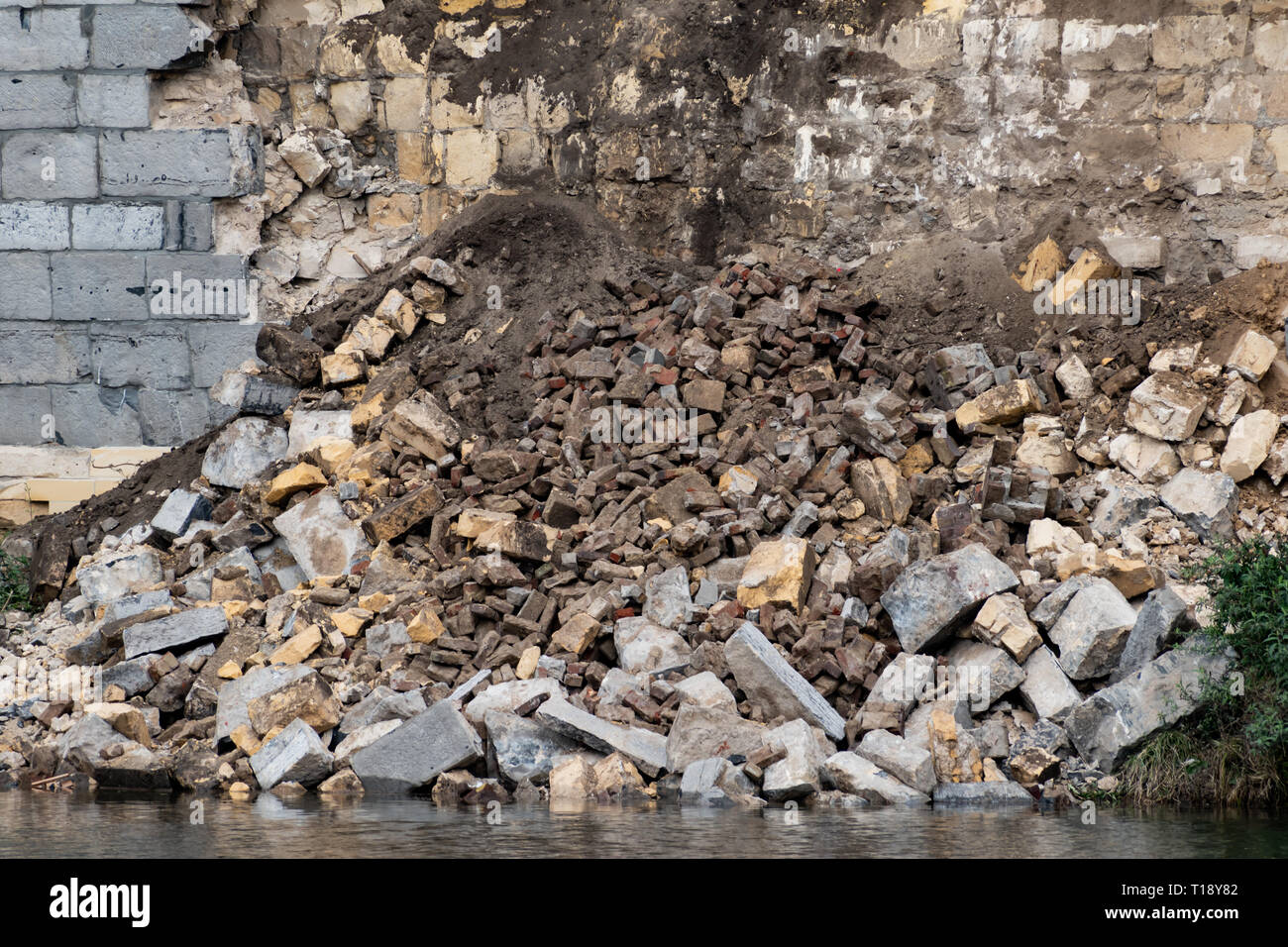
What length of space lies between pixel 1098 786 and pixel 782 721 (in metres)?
1.76

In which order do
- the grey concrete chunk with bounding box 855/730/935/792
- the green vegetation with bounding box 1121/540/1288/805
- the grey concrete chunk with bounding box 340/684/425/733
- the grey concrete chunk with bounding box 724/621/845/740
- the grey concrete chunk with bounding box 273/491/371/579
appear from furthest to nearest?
the grey concrete chunk with bounding box 273/491/371/579, the grey concrete chunk with bounding box 340/684/425/733, the grey concrete chunk with bounding box 724/621/845/740, the grey concrete chunk with bounding box 855/730/935/792, the green vegetation with bounding box 1121/540/1288/805

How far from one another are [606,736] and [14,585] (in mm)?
5996

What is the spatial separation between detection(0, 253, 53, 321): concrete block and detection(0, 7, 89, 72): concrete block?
1.66 metres

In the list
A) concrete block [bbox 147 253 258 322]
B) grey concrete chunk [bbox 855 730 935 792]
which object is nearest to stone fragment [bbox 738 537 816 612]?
grey concrete chunk [bbox 855 730 935 792]

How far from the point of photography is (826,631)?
27.1 ft

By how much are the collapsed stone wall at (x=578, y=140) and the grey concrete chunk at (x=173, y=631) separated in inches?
119

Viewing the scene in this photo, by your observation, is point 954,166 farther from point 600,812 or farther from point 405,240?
point 600,812

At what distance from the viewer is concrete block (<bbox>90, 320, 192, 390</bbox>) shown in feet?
38.8

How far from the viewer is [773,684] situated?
7805 millimetres

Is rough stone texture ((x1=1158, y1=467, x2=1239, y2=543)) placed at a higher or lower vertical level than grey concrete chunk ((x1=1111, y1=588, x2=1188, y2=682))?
higher

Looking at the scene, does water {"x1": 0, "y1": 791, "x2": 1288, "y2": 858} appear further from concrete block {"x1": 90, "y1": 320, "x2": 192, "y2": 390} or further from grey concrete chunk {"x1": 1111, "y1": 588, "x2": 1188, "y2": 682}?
concrete block {"x1": 90, "y1": 320, "x2": 192, "y2": 390}

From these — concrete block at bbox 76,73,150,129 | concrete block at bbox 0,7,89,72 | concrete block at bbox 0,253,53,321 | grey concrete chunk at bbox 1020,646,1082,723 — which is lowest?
grey concrete chunk at bbox 1020,646,1082,723

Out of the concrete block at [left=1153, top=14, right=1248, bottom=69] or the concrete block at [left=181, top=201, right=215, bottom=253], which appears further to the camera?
A: the concrete block at [left=181, top=201, right=215, bottom=253]

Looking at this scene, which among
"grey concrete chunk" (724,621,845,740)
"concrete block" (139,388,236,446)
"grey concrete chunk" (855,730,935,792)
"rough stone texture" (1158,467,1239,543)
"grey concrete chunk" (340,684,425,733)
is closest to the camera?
"grey concrete chunk" (855,730,935,792)
